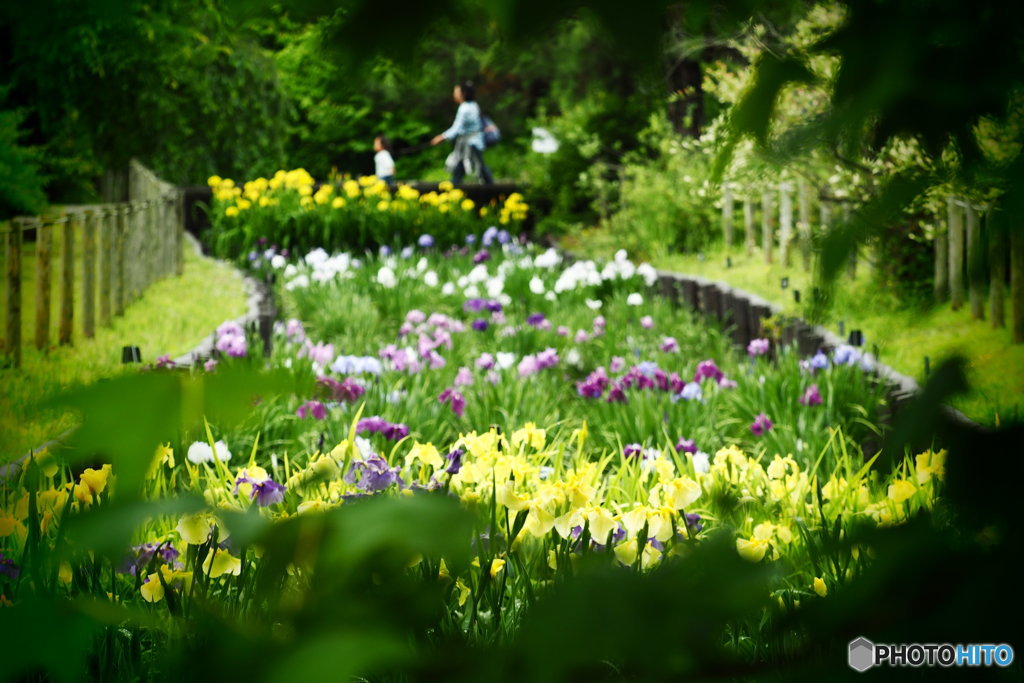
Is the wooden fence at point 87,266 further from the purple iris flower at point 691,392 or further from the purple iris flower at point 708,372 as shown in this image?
the purple iris flower at point 708,372

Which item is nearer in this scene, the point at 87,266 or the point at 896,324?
the point at 896,324

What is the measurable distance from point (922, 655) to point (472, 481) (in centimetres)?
162

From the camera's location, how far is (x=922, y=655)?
1.30 ft

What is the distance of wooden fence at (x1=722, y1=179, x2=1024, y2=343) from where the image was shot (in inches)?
24.8

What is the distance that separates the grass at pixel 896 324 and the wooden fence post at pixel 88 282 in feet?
10.8

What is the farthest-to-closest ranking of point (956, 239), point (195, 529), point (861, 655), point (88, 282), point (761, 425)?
1. point (88, 282)
2. point (956, 239)
3. point (761, 425)
4. point (195, 529)
5. point (861, 655)

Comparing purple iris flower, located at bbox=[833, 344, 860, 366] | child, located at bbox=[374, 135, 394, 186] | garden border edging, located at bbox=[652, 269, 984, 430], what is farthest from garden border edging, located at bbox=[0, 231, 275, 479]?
child, located at bbox=[374, 135, 394, 186]

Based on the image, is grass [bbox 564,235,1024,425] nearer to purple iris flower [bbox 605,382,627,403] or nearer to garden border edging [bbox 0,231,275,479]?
purple iris flower [bbox 605,382,627,403]

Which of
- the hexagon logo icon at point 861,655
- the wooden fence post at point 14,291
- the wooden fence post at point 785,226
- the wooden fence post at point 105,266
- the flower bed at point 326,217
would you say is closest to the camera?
the hexagon logo icon at point 861,655

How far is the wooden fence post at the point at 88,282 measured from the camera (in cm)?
477

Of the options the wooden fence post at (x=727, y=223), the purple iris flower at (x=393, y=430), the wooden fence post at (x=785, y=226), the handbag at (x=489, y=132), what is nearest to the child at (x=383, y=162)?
the handbag at (x=489, y=132)

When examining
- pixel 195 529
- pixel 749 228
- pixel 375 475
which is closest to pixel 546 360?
pixel 375 475

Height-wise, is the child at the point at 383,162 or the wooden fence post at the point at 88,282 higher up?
the child at the point at 383,162

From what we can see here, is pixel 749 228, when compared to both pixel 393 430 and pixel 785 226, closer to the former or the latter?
pixel 785 226
